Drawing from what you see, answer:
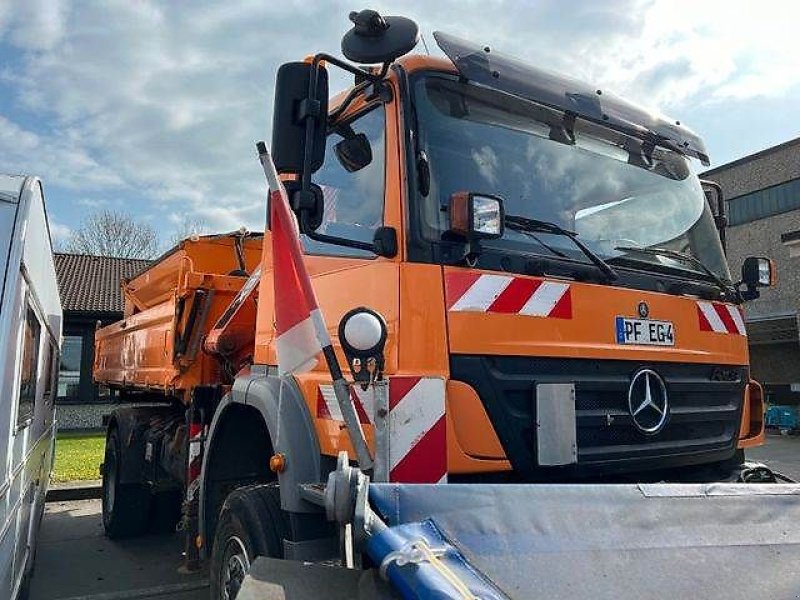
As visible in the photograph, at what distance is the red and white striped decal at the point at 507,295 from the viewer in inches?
101

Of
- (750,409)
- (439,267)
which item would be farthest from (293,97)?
(750,409)

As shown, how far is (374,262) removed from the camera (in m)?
2.74

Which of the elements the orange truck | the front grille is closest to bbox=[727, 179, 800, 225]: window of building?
the orange truck

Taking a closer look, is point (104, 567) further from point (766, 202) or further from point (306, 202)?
point (766, 202)

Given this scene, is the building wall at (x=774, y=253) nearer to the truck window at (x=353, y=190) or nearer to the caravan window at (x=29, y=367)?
the truck window at (x=353, y=190)

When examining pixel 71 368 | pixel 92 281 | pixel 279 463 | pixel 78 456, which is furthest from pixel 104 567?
pixel 92 281

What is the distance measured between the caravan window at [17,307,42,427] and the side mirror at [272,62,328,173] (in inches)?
62.8

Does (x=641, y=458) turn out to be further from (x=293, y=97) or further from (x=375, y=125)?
(x=293, y=97)

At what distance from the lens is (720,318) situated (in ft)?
11.2

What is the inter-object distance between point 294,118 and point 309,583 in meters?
1.80

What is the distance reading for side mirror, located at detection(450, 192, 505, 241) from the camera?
252cm

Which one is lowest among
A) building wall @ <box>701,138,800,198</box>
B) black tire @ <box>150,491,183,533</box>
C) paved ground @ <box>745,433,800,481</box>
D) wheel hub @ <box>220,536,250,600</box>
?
paved ground @ <box>745,433,800,481</box>

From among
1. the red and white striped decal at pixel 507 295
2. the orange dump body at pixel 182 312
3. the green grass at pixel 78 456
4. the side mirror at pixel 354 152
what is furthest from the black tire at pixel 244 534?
the green grass at pixel 78 456

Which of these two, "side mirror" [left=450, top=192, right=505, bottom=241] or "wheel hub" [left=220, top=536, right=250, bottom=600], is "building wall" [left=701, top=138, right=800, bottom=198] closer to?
"side mirror" [left=450, top=192, right=505, bottom=241]
